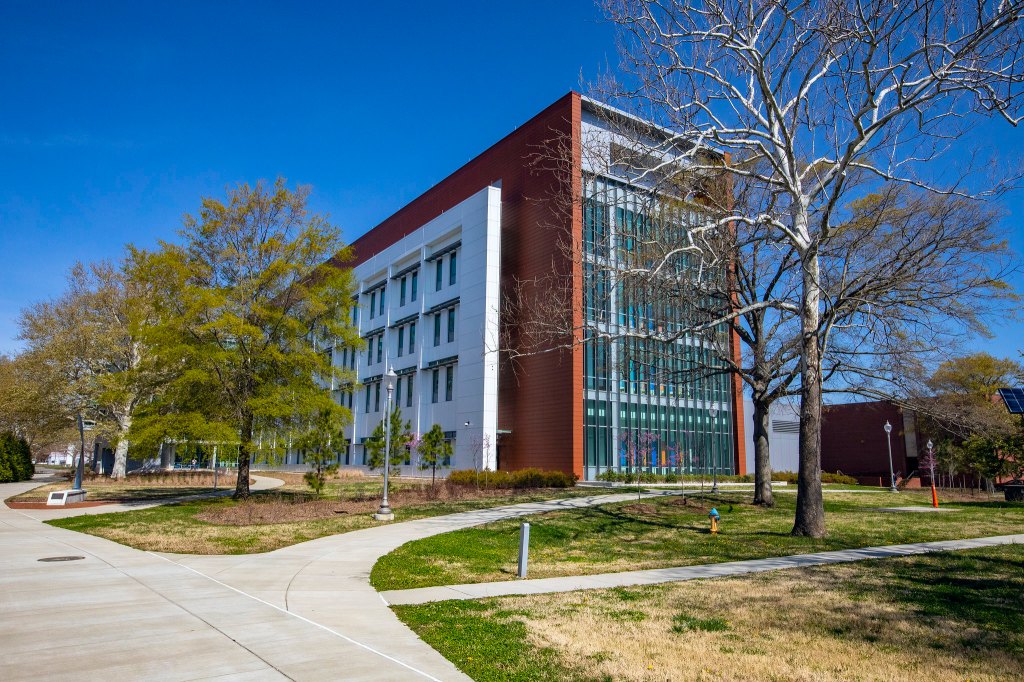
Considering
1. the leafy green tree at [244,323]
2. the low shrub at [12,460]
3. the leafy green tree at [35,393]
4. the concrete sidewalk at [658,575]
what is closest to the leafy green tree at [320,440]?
the leafy green tree at [244,323]

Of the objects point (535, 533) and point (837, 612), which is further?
point (535, 533)

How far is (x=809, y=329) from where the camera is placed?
16562 millimetres

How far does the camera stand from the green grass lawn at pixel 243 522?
15.2 metres

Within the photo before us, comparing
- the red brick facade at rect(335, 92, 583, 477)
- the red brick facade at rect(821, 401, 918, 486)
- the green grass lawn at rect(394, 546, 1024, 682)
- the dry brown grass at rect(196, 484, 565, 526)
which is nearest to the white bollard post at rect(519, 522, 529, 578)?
the green grass lawn at rect(394, 546, 1024, 682)

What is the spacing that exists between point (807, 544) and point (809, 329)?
5.03m

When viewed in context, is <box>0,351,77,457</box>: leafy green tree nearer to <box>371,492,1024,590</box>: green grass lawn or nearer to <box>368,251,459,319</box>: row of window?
<box>368,251,459,319</box>: row of window

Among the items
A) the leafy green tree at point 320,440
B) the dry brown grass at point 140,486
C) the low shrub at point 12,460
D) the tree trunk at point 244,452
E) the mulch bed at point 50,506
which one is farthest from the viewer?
the low shrub at point 12,460

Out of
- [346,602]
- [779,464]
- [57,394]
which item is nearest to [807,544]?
[346,602]

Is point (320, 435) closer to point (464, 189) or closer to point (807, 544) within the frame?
point (807, 544)

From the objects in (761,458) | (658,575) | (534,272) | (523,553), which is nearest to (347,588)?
(523,553)

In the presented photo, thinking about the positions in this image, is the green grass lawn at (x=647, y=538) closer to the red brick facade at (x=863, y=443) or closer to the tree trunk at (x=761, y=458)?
the tree trunk at (x=761, y=458)

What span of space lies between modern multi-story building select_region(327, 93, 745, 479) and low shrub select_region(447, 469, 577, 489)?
555cm

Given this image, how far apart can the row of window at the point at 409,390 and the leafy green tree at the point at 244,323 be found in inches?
862

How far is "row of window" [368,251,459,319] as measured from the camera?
5178 centimetres
